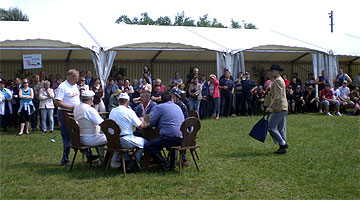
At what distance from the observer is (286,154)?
7.80 m

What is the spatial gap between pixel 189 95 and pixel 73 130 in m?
8.12

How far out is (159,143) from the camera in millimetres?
6449

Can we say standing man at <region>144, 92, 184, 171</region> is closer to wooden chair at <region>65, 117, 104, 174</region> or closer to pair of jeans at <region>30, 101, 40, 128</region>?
wooden chair at <region>65, 117, 104, 174</region>

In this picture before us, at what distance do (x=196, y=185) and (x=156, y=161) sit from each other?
121cm

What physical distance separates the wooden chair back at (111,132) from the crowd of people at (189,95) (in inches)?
163

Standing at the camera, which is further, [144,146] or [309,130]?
[309,130]

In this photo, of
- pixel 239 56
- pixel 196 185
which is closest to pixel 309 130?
pixel 239 56

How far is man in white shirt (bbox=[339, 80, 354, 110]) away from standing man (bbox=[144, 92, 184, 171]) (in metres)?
11.3

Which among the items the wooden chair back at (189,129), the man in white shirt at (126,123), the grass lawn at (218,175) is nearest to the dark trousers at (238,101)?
the grass lawn at (218,175)

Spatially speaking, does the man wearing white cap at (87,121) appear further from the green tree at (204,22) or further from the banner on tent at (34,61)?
the green tree at (204,22)

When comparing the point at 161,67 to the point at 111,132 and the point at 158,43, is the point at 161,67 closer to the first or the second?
the point at 158,43

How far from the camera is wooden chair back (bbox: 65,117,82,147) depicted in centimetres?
648

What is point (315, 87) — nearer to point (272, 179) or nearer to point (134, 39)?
point (134, 39)

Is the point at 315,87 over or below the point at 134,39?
below
